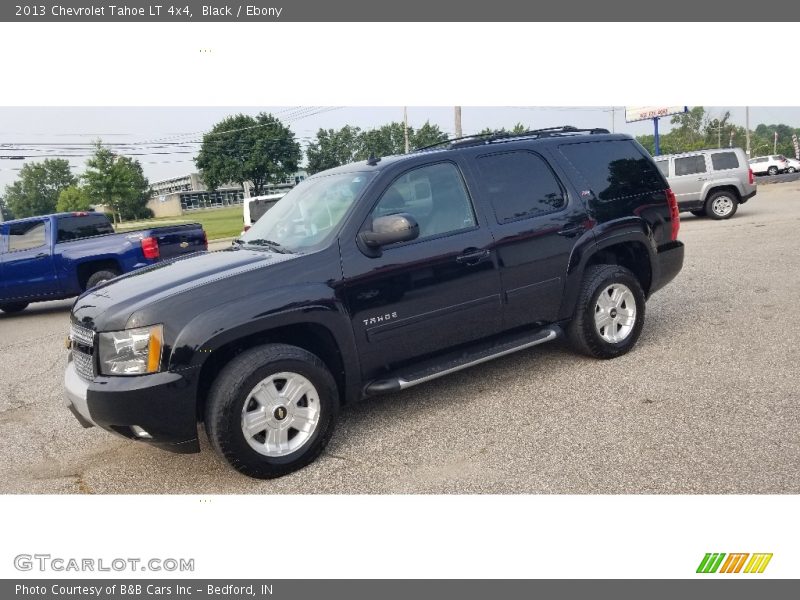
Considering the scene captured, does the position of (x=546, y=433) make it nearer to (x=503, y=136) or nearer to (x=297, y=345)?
(x=297, y=345)

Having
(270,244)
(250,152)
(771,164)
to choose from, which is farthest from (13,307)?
(250,152)

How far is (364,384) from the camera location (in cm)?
388

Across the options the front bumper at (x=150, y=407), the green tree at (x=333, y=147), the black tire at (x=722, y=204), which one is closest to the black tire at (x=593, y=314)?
the front bumper at (x=150, y=407)

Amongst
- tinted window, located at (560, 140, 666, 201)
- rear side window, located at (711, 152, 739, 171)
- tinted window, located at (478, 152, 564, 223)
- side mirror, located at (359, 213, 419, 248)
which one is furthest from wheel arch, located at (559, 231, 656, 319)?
rear side window, located at (711, 152, 739, 171)

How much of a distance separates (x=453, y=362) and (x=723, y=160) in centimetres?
1505

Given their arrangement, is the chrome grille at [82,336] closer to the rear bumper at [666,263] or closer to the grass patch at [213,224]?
the rear bumper at [666,263]

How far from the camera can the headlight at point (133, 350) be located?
3.24m

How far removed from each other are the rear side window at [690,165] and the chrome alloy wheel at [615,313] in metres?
12.8

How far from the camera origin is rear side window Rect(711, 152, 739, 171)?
15.9 meters

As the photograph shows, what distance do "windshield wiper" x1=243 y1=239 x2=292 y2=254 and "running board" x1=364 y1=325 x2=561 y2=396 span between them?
1067 mm

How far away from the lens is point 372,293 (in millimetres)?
3842

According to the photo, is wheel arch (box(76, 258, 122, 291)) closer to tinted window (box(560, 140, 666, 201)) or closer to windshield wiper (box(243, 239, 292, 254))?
windshield wiper (box(243, 239, 292, 254))

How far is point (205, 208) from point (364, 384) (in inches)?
2795

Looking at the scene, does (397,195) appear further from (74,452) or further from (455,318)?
(74,452)
